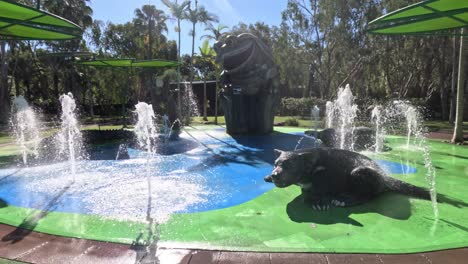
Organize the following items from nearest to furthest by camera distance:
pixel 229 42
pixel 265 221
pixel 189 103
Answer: pixel 265 221
pixel 229 42
pixel 189 103

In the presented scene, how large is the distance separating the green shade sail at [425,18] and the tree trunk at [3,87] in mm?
30874

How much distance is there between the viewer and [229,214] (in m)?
6.36

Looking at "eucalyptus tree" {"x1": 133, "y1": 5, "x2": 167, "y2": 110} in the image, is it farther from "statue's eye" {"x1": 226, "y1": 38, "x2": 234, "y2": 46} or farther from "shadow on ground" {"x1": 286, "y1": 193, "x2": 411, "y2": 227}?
"shadow on ground" {"x1": 286, "y1": 193, "x2": 411, "y2": 227}

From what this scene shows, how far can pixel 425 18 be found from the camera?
27.3ft

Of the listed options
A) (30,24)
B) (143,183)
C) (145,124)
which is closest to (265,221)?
(143,183)

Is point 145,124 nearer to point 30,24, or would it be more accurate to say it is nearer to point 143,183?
point 30,24

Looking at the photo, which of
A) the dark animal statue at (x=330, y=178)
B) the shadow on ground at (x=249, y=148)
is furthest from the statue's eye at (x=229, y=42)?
the dark animal statue at (x=330, y=178)

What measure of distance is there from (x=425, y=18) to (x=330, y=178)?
4.78m

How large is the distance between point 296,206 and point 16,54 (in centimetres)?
3991

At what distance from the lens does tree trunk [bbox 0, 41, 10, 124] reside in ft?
98.2

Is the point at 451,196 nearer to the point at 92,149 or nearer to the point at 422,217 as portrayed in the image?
the point at 422,217

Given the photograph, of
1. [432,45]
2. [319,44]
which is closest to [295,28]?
[319,44]

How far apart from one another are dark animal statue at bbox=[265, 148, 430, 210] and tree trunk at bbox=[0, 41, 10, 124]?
31033 mm

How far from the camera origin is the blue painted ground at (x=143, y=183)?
22.7 feet
